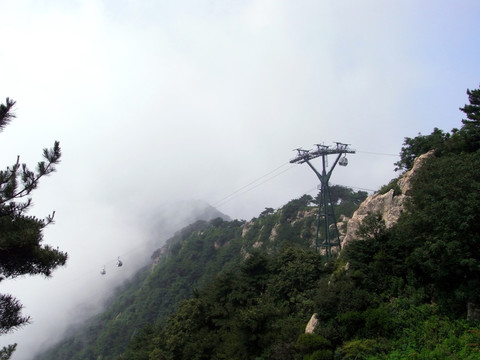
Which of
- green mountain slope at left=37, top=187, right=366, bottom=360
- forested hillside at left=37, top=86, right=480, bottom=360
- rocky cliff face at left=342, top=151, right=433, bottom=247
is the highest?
green mountain slope at left=37, top=187, right=366, bottom=360

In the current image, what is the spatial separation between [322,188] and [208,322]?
14401 mm

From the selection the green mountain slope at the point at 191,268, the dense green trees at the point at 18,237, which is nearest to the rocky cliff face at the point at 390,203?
the dense green trees at the point at 18,237

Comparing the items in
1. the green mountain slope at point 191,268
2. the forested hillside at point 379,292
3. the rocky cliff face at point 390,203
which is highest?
the green mountain slope at point 191,268

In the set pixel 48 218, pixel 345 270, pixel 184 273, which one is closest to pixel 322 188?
pixel 345 270

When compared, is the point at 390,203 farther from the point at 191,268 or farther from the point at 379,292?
the point at 191,268

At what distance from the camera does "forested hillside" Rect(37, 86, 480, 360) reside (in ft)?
44.6

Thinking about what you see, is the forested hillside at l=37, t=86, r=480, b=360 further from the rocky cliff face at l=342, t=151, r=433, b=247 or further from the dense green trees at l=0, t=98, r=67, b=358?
the dense green trees at l=0, t=98, r=67, b=358

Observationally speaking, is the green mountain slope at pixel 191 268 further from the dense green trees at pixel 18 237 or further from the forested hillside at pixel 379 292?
the dense green trees at pixel 18 237

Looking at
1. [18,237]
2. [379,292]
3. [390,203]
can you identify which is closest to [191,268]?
[390,203]

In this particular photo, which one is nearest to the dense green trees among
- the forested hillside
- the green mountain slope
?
the forested hillside

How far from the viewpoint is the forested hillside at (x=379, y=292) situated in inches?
535

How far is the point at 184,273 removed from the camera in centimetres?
9531

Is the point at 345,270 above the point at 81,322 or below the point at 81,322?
below

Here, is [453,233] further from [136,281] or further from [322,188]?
[136,281]
